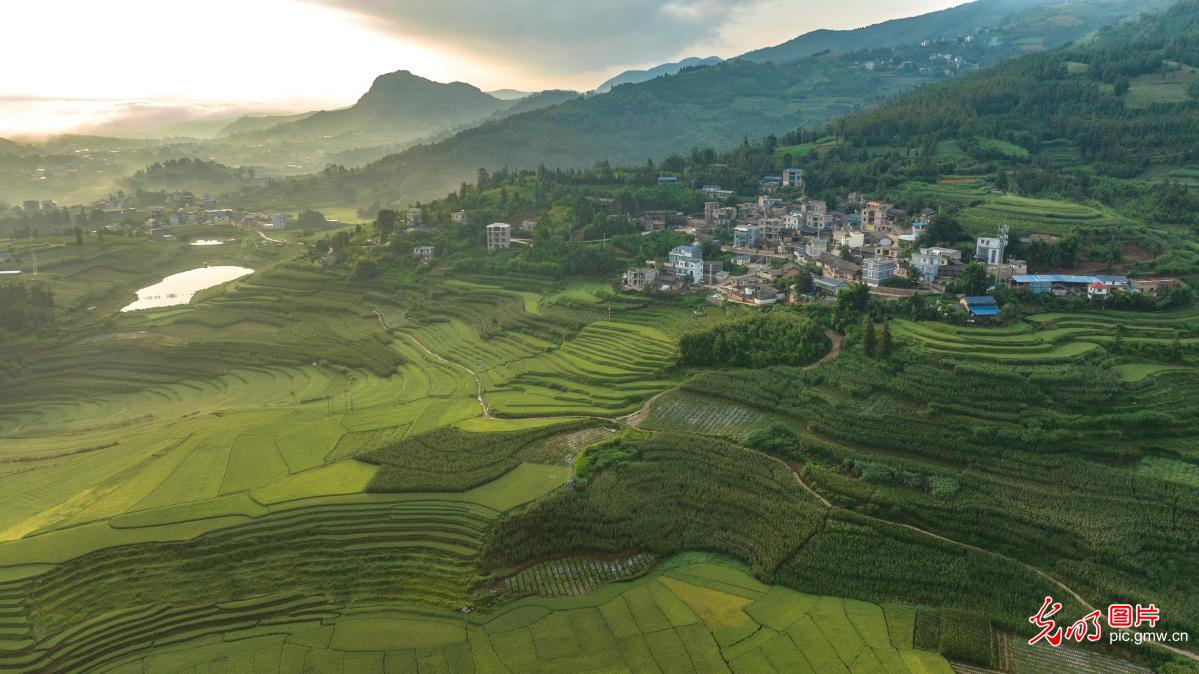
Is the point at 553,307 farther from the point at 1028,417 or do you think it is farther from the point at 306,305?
the point at 1028,417

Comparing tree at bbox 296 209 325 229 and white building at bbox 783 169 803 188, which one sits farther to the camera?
tree at bbox 296 209 325 229

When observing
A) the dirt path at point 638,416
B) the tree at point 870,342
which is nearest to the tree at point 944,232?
the tree at point 870,342

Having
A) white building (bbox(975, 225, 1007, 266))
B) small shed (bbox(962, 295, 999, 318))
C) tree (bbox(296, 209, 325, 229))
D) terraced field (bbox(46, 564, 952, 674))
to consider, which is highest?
tree (bbox(296, 209, 325, 229))

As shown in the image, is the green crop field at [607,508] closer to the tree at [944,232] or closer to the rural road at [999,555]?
the rural road at [999,555]

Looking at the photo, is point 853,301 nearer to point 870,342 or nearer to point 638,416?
A: point 870,342

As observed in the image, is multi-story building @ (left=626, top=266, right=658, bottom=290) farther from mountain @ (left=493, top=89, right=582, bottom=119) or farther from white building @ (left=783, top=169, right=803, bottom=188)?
mountain @ (left=493, top=89, right=582, bottom=119)

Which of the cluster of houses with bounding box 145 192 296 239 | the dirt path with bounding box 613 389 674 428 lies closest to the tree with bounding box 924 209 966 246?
the dirt path with bounding box 613 389 674 428

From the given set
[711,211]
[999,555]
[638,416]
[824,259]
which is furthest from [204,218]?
[999,555]

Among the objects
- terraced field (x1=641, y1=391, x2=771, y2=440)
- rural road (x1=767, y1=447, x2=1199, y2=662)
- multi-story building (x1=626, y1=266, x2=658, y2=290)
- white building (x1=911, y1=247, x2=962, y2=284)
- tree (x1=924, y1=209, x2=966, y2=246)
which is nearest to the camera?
rural road (x1=767, y1=447, x2=1199, y2=662)
